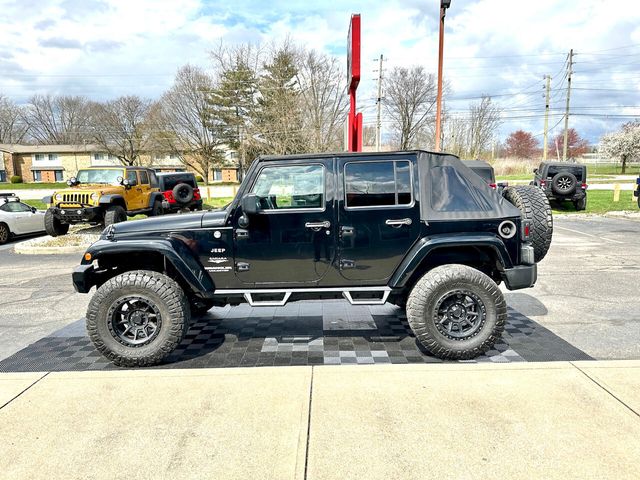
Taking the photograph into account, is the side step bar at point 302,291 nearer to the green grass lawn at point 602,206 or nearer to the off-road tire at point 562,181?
the off-road tire at point 562,181

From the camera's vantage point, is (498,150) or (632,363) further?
(498,150)

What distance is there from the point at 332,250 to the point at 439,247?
962 millimetres

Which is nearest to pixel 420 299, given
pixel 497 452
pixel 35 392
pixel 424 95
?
pixel 497 452

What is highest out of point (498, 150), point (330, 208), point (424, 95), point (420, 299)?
point (424, 95)

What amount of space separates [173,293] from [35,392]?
4.13 ft

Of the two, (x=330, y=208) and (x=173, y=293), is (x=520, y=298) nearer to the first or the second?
(x=330, y=208)

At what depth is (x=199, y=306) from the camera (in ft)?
15.9

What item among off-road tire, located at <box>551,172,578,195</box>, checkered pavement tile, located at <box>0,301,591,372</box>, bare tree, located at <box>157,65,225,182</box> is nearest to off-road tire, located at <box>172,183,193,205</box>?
checkered pavement tile, located at <box>0,301,591,372</box>

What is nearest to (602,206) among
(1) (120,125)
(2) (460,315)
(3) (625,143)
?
(2) (460,315)

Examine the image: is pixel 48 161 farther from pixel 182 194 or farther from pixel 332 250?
pixel 332 250

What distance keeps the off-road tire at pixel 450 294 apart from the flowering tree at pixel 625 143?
204ft

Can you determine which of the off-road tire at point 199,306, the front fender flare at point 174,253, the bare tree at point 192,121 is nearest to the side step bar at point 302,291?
the front fender flare at point 174,253

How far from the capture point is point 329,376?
3.52m

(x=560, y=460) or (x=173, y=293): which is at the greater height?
(x=173, y=293)
